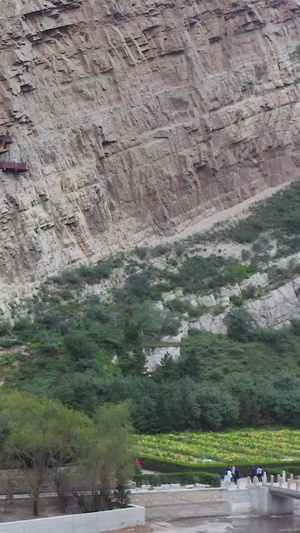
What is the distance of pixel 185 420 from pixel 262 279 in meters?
14.9

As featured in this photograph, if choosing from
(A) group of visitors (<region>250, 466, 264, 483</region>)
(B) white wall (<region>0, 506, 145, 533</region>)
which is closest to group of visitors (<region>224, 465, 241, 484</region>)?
(A) group of visitors (<region>250, 466, 264, 483</region>)

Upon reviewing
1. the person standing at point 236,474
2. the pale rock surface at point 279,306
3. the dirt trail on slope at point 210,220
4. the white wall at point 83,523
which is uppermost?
the dirt trail on slope at point 210,220

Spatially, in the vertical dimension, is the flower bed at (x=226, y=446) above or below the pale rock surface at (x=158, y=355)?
below

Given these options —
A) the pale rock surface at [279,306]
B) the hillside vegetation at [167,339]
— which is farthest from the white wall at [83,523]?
the pale rock surface at [279,306]

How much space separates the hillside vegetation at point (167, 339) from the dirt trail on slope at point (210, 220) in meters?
0.56

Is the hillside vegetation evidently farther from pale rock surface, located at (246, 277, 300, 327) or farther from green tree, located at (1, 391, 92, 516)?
green tree, located at (1, 391, 92, 516)

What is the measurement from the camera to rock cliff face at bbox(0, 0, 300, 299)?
57.7 m

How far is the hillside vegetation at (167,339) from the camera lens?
49344 mm

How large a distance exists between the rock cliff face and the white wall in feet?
67.7

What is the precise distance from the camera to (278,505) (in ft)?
129

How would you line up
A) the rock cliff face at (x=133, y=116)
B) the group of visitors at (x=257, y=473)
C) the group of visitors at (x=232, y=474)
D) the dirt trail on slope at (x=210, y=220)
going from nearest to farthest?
1. the group of visitors at (x=232, y=474)
2. the group of visitors at (x=257, y=473)
3. the rock cliff face at (x=133, y=116)
4. the dirt trail on slope at (x=210, y=220)

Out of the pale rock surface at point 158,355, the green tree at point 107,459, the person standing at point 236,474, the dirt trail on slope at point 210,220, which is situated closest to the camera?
the green tree at point 107,459

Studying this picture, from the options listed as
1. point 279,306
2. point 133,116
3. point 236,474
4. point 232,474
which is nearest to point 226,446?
point 236,474

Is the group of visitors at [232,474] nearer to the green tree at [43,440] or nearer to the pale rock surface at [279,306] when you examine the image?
the green tree at [43,440]
